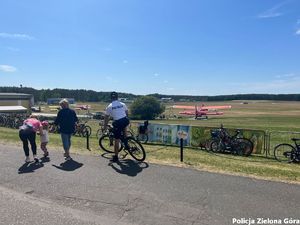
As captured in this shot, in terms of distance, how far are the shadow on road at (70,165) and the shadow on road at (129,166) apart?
0.86m

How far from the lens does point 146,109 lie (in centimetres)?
9144

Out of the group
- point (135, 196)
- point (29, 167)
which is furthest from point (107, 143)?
point (135, 196)

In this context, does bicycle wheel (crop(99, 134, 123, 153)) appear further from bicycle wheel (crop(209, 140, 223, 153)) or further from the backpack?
bicycle wheel (crop(209, 140, 223, 153))

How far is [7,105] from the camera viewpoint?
5631 centimetres

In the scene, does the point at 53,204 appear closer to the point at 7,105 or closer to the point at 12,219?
the point at 12,219

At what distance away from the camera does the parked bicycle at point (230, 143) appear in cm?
1395

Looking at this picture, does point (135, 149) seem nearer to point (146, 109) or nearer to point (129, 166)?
point (129, 166)

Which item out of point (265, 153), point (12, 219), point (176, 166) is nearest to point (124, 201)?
point (12, 219)

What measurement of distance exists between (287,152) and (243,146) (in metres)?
2.20

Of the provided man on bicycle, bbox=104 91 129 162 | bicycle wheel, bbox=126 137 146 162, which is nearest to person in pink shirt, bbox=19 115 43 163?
man on bicycle, bbox=104 91 129 162

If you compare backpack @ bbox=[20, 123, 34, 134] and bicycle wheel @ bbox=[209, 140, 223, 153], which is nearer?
backpack @ bbox=[20, 123, 34, 134]

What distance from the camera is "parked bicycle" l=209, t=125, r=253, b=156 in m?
14.0

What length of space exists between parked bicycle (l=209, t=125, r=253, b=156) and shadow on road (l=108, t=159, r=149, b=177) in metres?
6.26

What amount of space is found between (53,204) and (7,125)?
104 ft
